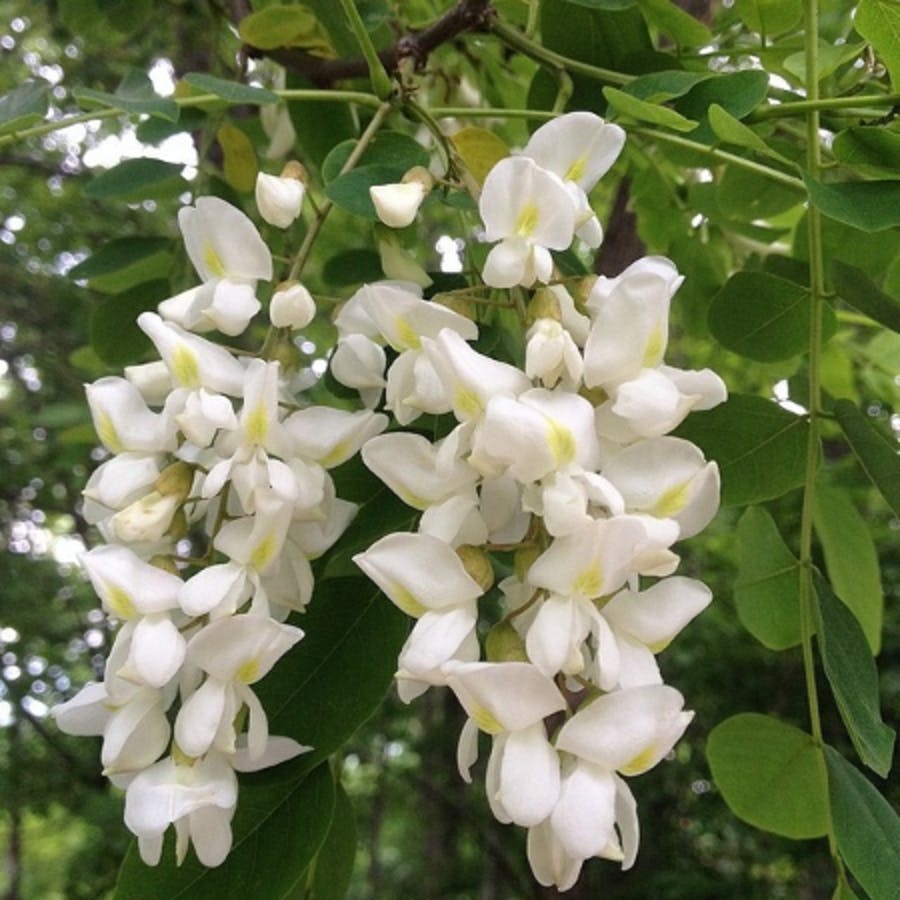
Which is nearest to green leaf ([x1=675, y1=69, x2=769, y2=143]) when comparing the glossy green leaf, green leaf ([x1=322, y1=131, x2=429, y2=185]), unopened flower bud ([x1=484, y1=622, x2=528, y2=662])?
the glossy green leaf

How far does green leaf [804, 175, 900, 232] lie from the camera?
0.43m

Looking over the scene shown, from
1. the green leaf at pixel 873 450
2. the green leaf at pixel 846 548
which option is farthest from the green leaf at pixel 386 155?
the green leaf at pixel 846 548

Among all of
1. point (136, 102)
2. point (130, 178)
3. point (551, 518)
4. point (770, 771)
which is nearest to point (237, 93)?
point (136, 102)

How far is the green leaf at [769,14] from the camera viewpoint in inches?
24.7

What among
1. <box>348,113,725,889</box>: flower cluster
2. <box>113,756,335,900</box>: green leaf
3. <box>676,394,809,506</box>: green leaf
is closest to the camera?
<box>348,113,725,889</box>: flower cluster

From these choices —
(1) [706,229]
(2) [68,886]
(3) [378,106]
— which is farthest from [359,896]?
(3) [378,106]

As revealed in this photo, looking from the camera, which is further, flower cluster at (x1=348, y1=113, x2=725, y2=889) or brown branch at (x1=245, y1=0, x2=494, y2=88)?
brown branch at (x1=245, y1=0, x2=494, y2=88)

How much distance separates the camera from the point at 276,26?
0.64 m

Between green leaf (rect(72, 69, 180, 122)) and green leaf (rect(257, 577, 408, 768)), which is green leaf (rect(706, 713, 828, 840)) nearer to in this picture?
green leaf (rect(257, 577, 408, 768))

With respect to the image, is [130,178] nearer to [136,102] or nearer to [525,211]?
[136,102]

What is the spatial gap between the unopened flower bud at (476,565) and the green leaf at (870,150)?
0.75ft

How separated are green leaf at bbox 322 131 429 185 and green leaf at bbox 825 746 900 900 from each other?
31cm

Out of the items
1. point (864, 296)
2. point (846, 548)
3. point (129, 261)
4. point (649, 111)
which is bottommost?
point (846, 548)

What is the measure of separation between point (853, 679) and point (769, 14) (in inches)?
14.3
